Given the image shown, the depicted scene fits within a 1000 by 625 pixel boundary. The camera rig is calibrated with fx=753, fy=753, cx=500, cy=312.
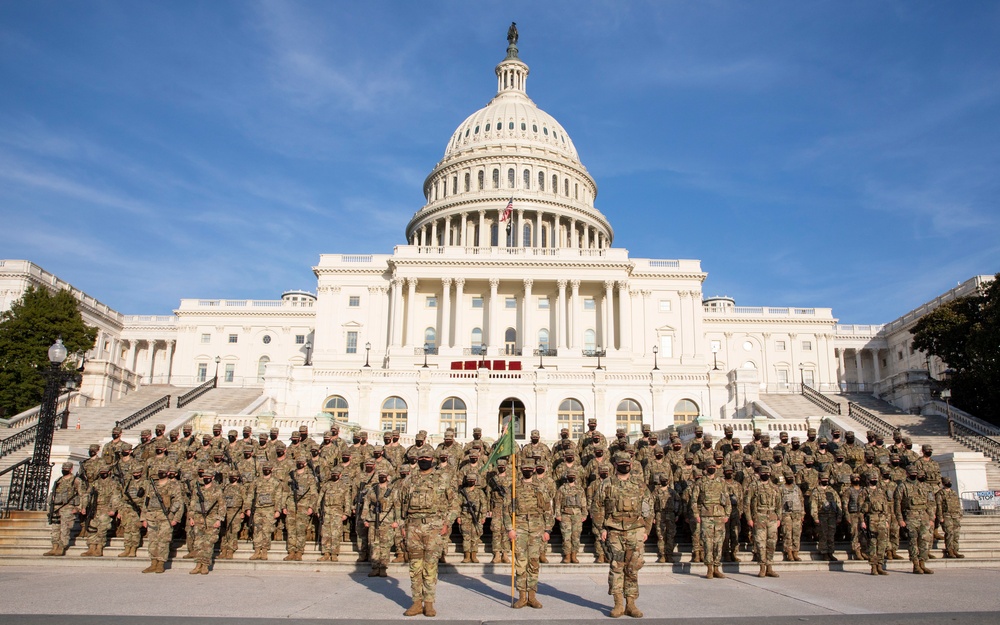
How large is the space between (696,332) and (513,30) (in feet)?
223

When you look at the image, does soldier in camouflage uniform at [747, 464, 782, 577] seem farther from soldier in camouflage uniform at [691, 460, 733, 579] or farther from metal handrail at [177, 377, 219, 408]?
metal handrail at [177, 377, 219, 408]

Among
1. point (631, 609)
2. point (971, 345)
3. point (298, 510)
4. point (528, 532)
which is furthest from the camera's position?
point (971, 345)

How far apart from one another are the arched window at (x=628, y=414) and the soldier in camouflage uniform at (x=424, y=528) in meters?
33.1

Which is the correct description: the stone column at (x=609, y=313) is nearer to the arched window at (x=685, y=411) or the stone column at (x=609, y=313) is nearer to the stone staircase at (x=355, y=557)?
the arched window at (x=685, y=411)

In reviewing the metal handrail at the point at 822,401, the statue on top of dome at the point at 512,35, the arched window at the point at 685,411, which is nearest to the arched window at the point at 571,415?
the arched window at the point at 685,411

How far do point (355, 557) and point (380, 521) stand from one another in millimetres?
1855

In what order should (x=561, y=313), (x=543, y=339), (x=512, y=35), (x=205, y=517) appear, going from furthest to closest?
(x=512, y=35)
(x=543, y=339)
(x=561, y=313)
(x=205, y=517)

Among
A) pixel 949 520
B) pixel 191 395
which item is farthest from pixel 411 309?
pixel 949 520

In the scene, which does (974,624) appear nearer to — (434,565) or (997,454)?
(434,565)

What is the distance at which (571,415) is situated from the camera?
142ft

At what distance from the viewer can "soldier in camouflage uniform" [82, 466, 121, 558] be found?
15.5m

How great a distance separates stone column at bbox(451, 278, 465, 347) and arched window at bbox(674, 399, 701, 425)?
25558mm

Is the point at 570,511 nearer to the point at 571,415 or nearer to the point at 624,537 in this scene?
the point at 624,537

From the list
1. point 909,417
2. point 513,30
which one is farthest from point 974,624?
point 513,30
